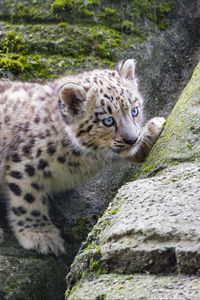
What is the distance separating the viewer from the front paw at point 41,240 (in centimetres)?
553

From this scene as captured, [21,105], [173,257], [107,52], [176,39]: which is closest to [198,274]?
[173,257]

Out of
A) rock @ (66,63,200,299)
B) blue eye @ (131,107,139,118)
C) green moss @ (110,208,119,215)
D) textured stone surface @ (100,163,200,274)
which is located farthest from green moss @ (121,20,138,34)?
green moss @ (110,208,119,215)

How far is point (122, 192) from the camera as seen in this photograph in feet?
15.0

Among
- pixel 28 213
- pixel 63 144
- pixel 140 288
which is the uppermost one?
pixel 140 288

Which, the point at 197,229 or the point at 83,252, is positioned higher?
the point at 197,229

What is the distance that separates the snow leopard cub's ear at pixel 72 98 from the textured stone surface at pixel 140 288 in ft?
7.44

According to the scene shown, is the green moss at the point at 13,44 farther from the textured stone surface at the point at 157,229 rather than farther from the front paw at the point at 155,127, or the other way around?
the textured stone surface at the point at 157,229

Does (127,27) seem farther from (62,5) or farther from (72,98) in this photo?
(72,98)

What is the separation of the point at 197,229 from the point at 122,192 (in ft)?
3.04

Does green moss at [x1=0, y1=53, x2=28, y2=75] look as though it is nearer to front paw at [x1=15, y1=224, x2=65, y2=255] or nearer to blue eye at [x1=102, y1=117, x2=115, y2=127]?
blue eye at [x1=102, y1=117, x2=115, y2=127]

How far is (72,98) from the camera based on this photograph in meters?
5.76

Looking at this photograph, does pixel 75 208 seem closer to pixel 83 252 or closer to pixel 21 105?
pixel 21 105

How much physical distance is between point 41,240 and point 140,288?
84.2 inches

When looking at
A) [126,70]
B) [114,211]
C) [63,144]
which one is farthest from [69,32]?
[114,211]
